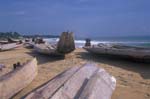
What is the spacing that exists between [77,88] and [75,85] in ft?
0.52

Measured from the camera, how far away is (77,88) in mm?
4195

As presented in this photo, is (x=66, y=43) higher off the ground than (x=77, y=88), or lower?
higher

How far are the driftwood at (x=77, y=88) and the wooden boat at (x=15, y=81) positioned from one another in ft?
2.13

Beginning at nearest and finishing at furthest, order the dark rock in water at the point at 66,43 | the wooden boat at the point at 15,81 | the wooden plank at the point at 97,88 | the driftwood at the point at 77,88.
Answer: the driftwood at the point at 77,88
the wooden plank at the point at 97,88
the wooden boat at the point at 15,81
the dark rock in water at the point at 66,43

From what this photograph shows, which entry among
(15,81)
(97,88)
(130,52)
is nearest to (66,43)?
(130,52)

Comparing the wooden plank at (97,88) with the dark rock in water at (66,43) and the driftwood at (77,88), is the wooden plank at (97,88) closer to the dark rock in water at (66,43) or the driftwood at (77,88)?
the driftwood at (77,88)

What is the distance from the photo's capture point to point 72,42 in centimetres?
1078

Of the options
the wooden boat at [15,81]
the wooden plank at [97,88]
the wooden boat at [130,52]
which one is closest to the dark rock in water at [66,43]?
the wooden boat at [130,52]

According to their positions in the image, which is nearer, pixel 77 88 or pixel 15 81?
pixel 77 88

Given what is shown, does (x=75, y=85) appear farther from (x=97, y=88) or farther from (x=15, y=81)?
(x=15, y=81)

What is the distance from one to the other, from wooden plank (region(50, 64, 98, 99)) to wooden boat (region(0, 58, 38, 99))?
1025mm

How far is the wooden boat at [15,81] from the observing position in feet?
14.3

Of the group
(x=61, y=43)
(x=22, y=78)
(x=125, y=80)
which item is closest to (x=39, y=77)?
(x=22, y=78)

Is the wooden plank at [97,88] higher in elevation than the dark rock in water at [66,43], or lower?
lower
